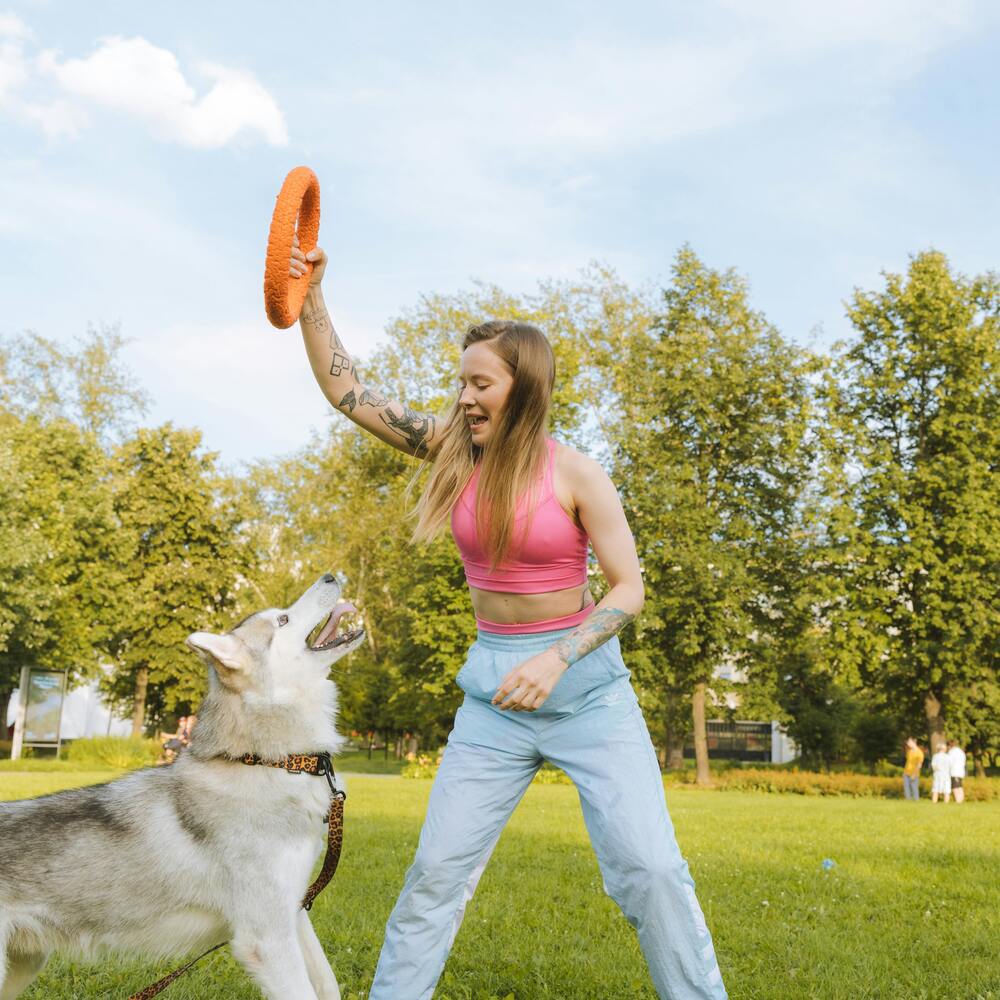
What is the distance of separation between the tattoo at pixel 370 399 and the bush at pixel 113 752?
29.0 meters

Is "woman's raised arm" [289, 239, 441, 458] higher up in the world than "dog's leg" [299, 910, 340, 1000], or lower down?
higher up

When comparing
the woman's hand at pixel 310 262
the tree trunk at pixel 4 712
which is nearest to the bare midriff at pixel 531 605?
the woman's hand at pixel 310 262

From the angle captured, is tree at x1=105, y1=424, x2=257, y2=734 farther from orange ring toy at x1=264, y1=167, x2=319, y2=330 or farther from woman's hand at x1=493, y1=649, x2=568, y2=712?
woman's hand at x1=493, y1=649, x2=568, y2=712

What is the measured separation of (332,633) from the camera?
15.3 ft

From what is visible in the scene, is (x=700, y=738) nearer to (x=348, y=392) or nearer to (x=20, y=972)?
(x=348, y=392)

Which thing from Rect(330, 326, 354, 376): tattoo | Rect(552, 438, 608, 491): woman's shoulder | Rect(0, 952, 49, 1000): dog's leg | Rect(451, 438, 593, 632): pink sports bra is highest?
Rect(330, 326, 354, 376): tattoo

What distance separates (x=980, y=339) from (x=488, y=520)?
32.6m

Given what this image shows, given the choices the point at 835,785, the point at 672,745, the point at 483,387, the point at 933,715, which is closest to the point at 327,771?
the point at 483,387

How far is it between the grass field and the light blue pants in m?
1.80

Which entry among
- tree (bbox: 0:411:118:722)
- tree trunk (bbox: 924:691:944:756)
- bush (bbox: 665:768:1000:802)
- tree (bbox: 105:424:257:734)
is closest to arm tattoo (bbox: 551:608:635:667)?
bush (bbox: 665:768:1000:802)

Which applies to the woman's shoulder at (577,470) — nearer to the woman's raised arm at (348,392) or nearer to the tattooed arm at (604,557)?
the tattooed arm at (604,557)

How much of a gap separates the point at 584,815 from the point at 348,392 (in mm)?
2124

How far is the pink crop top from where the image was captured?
3.85m

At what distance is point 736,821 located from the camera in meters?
16.2
